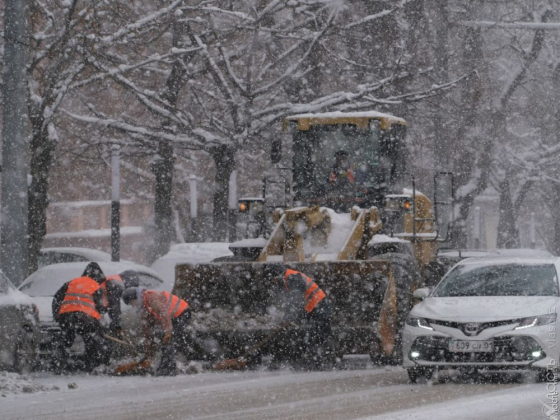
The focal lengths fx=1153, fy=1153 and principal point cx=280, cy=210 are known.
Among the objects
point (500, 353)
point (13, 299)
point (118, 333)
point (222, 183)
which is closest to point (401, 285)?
point (500, 353)

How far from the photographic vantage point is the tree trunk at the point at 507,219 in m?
39.2

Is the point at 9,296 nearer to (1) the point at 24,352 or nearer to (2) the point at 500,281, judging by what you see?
(1) the point at 24,352

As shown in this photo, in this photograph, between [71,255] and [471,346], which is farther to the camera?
[71,255]

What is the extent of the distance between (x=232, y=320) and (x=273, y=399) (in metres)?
3.92

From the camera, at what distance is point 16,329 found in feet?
39.0

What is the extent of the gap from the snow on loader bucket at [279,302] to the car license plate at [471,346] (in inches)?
83.9

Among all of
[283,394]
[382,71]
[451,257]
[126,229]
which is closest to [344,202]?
[451,257]

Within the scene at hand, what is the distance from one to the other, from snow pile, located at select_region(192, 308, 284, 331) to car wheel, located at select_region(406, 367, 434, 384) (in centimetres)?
242

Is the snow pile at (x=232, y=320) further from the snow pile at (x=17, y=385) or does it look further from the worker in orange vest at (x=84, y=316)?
the snow pile at (x=17, y=385)

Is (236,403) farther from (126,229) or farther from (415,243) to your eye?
(126,229)

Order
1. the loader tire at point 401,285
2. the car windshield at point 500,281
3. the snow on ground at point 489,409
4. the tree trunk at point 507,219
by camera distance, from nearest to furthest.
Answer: the snow on ground at point 489,409 < the car windshield at point 500,281 < the loader tire at point 401,285 < the tree trunk at point 507,219

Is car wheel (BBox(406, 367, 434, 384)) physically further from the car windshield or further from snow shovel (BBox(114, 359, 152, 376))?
snow shovel (BBox(114, 359, 152, 376))

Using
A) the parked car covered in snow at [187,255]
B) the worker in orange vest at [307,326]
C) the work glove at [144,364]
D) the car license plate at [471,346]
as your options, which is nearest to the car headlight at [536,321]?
the car license plate at [471,346]

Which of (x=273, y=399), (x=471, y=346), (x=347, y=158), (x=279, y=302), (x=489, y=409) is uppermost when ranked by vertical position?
(x=347, y=158)
